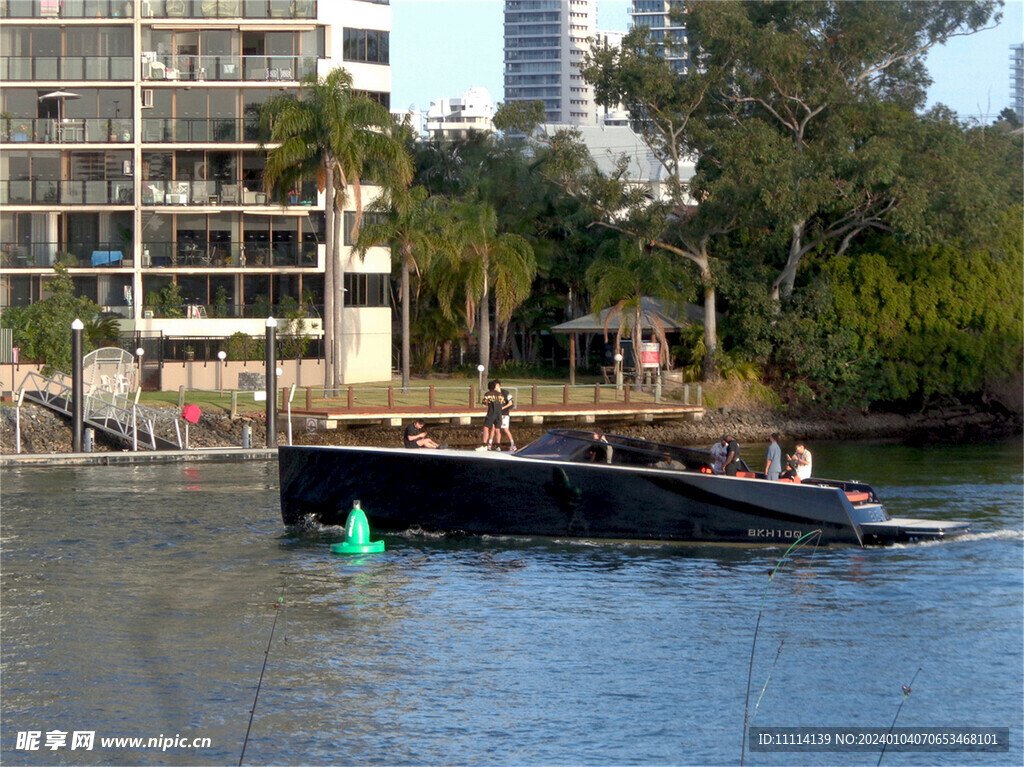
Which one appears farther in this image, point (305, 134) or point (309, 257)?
point (309, 257)

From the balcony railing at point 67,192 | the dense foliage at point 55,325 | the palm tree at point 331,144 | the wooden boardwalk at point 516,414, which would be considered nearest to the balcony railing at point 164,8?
the palm tree at point 331,144

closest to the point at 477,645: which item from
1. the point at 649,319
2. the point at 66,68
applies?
the point at 649,319

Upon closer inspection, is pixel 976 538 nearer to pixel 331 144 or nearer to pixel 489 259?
pixel 331 144

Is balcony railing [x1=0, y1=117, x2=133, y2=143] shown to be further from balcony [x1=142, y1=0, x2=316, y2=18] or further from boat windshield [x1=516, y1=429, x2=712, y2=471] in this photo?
boat windshield [x1=516, y1=429, x2=712, y2=471]

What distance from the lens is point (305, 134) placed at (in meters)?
47.9

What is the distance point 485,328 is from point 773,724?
4373cm

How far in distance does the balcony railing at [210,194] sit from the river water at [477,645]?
30.4 metres

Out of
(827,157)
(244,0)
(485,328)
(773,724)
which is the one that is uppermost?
(244,0)

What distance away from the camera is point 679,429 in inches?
1843

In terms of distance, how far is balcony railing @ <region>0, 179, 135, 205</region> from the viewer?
53.0m

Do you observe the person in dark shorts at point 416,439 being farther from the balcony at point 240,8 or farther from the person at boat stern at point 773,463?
the balcony at point 240,8

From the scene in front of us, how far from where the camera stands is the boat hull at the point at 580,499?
21.3 meters

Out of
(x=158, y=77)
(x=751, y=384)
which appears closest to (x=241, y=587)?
(x=751, y=384)

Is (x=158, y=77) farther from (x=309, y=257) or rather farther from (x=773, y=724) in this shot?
(x=773, y=724)
